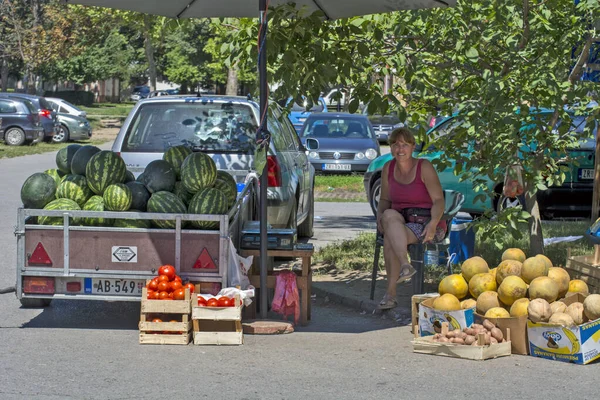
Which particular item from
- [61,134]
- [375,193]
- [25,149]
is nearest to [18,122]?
[25,149]

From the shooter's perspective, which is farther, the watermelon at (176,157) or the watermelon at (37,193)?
the watermelon at (176,157)

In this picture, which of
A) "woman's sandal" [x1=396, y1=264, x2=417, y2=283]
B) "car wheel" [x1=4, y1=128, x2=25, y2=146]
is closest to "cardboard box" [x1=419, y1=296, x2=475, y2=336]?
"woman's sandal" [x1=396, y1=264, x2=417, y2=283]

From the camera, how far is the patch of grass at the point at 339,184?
22.1 meters

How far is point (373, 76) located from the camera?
9953mm

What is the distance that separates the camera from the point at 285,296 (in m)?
8.10

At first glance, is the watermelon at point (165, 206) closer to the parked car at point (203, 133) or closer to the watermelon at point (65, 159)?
the watermelon at point (65, 159)

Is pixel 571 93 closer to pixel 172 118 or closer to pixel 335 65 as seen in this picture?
pixel 335 65

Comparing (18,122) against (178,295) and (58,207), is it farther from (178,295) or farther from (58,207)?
(178,295)

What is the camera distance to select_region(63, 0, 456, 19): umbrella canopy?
27.5 feet

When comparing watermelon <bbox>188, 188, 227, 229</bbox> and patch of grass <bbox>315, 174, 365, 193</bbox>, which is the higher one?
watermelon <bbox>188, 188, 227, 229</bbox>

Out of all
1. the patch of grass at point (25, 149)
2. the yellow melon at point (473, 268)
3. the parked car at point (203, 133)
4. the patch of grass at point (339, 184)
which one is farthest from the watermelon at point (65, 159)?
the patch of grass at point (25, 149)

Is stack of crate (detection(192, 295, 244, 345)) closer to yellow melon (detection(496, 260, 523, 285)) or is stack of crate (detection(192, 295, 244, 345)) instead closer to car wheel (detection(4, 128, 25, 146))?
yellow melon (detection(496, 260, 523, 285))

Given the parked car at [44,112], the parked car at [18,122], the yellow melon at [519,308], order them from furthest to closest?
1. the parked car at [44,112]
2. the parked car at [18,122]
3. the yellow melon at [519,308]

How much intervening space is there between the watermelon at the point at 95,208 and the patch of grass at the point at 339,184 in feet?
46.4
